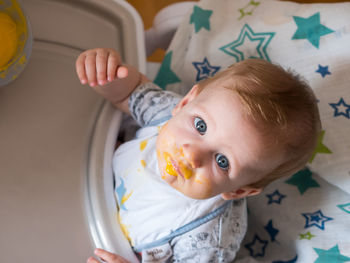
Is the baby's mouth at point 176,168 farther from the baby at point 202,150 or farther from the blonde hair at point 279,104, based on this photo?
the blonde hair at point 279,104

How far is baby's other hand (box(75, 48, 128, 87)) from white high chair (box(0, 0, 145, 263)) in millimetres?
69

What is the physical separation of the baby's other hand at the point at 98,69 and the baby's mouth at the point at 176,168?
0.15m

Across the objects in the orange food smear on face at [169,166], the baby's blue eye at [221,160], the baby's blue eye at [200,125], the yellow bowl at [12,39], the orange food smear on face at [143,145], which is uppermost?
the yellow bowl at [12,39]

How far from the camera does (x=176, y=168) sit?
1.58ft

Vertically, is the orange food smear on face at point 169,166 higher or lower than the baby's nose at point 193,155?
lower

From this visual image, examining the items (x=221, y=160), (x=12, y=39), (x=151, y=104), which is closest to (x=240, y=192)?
(x=221, y=160)

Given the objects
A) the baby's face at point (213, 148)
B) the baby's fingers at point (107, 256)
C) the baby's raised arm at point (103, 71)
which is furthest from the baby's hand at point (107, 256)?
the baby's raised arm at point (103, 71)

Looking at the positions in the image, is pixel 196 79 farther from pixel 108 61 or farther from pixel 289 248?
pixel 289 248

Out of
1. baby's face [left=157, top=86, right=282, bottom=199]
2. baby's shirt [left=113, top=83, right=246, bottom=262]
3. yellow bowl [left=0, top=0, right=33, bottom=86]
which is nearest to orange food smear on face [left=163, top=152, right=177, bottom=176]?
baby's face [left=157, top=86, right=282, bottom=199]

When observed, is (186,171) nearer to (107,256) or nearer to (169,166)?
(169,166)

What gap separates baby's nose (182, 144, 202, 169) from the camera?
1.50 ft

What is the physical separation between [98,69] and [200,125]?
19 cm

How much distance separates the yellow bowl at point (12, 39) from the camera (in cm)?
50

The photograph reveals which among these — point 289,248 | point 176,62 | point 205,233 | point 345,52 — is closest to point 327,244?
point 289,248
